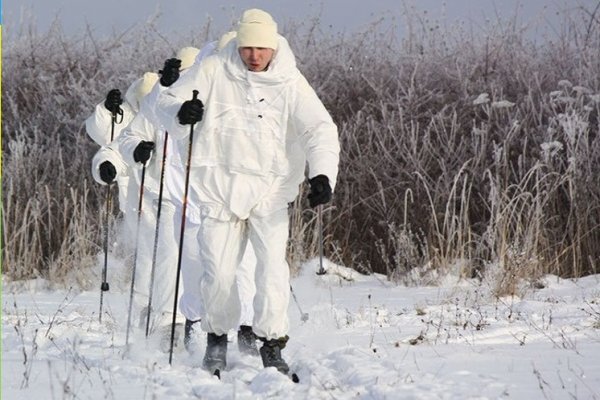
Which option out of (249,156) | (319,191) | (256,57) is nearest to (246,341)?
(249,156)

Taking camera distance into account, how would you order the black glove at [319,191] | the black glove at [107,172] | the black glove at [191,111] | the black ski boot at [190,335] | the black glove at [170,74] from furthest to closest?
the black glove at [107,172] → the black glove at [170,74] → the black ski boot at [190,335] → the black glove at [191,111] → the black glove at [319,191]

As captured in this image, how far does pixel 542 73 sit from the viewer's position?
48.2 ft

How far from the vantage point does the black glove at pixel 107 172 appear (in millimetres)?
7676

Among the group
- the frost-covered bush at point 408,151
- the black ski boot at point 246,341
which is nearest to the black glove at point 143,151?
the black ski boot at point 246,341

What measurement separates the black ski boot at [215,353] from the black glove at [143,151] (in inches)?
61.1

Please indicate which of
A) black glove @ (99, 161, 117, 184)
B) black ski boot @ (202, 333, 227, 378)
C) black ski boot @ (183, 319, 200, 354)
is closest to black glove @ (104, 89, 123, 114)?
black glove @ (99, 161, 117, 184)

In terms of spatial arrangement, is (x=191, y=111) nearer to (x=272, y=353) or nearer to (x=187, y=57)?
(x=272, y=353)

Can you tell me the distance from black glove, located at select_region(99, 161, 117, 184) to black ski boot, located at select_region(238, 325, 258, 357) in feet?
4.99

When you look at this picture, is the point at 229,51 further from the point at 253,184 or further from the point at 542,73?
the point at 542,73

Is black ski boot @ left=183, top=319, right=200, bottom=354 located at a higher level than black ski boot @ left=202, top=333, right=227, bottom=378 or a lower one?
lower

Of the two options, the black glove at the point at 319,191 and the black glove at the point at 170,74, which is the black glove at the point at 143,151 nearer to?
the black glove at the point at 170,74

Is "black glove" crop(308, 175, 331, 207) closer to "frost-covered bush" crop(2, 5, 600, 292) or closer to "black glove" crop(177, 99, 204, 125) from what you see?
"black glove" crop(177, 99, 204, 125)

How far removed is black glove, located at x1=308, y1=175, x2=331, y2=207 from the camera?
18.6 ft

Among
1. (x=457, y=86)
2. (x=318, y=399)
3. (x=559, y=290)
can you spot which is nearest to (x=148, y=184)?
(x=318, y=399)
